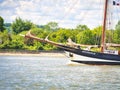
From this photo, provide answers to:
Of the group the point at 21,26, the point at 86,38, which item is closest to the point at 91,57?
the point at 86,38

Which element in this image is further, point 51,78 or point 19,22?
point 19,22

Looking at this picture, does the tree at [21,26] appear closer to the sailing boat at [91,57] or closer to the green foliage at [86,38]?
the green foliage at [86,38]

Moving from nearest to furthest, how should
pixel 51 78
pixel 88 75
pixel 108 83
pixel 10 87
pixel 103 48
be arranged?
1. pixel 10 87
2. pixel 108 83
3. pixel 51 78
4. pixel 88 75
5. pixel 103 48

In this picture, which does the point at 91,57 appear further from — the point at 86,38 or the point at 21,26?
the point at 21,26

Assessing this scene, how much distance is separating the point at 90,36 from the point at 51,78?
104 m

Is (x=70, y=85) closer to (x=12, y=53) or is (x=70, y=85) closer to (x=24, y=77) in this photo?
(x=24, y=77)

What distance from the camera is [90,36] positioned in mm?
157375

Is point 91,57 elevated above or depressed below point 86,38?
below

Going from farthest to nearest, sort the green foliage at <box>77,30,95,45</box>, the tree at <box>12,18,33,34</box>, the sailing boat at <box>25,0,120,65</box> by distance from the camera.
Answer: the tree at <box>12,18,33,34</box>, the green foliage at <box>77,30,95,45</box>, the sailing boat at <box>25,0,120,65</box>

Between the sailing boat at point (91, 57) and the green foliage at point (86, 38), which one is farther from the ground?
the green foliage at point (86, 38)

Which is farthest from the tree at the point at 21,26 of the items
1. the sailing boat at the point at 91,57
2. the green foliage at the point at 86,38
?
the sailing boat at the point at 91,57

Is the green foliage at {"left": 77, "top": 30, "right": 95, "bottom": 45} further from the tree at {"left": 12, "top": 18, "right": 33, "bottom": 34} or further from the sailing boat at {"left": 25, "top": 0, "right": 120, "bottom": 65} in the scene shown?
the sailing boat at {"left": 25, "top": 0, "right": 120, "bottom": 65}

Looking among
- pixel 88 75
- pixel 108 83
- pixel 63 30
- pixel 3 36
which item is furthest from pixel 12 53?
pixel 108 83

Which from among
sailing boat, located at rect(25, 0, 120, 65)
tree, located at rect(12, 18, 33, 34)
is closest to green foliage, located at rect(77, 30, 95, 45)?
tree, located at rect(12, 18, 33, 34)
